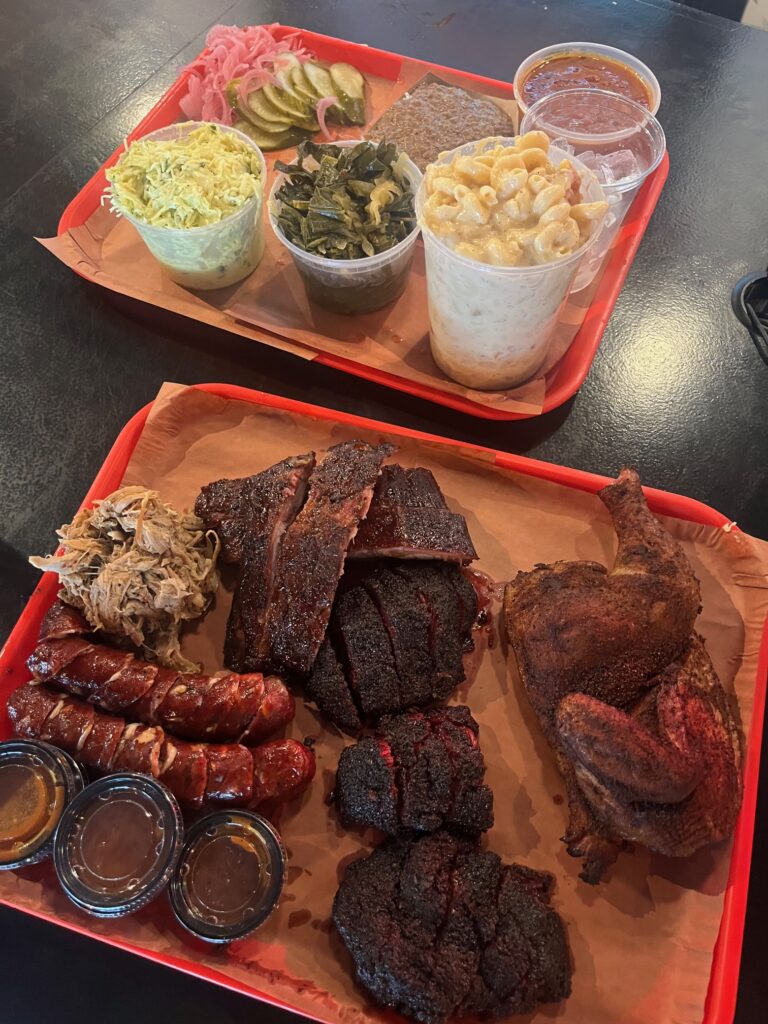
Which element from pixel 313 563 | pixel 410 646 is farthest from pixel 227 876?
pixel 313 563

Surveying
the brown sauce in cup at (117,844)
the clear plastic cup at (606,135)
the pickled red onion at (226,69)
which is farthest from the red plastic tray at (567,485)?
the pickled red onion at (226,69)

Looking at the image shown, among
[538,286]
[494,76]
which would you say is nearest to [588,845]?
[538,286]

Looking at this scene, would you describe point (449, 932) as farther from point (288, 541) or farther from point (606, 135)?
point (606, 135)

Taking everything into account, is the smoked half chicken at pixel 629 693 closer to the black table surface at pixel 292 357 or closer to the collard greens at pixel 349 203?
the black table surface at pixel 292 357

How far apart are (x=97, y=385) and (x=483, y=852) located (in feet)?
9.05

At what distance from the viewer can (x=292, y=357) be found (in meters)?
3.53

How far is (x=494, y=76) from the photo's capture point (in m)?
4.48

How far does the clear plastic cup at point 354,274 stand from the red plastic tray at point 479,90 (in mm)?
284

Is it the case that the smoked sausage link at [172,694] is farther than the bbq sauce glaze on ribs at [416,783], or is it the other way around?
the smoked sausage link at [172,694]

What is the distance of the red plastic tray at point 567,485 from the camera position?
7.17ft

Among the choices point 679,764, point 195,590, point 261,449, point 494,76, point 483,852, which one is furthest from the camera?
point 494,76

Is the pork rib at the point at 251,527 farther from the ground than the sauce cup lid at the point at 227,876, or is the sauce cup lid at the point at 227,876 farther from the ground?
the pork rib at the point at 251,527

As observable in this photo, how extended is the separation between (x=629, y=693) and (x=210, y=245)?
2.65m

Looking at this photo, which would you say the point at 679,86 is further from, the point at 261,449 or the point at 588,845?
the point at 588,845
